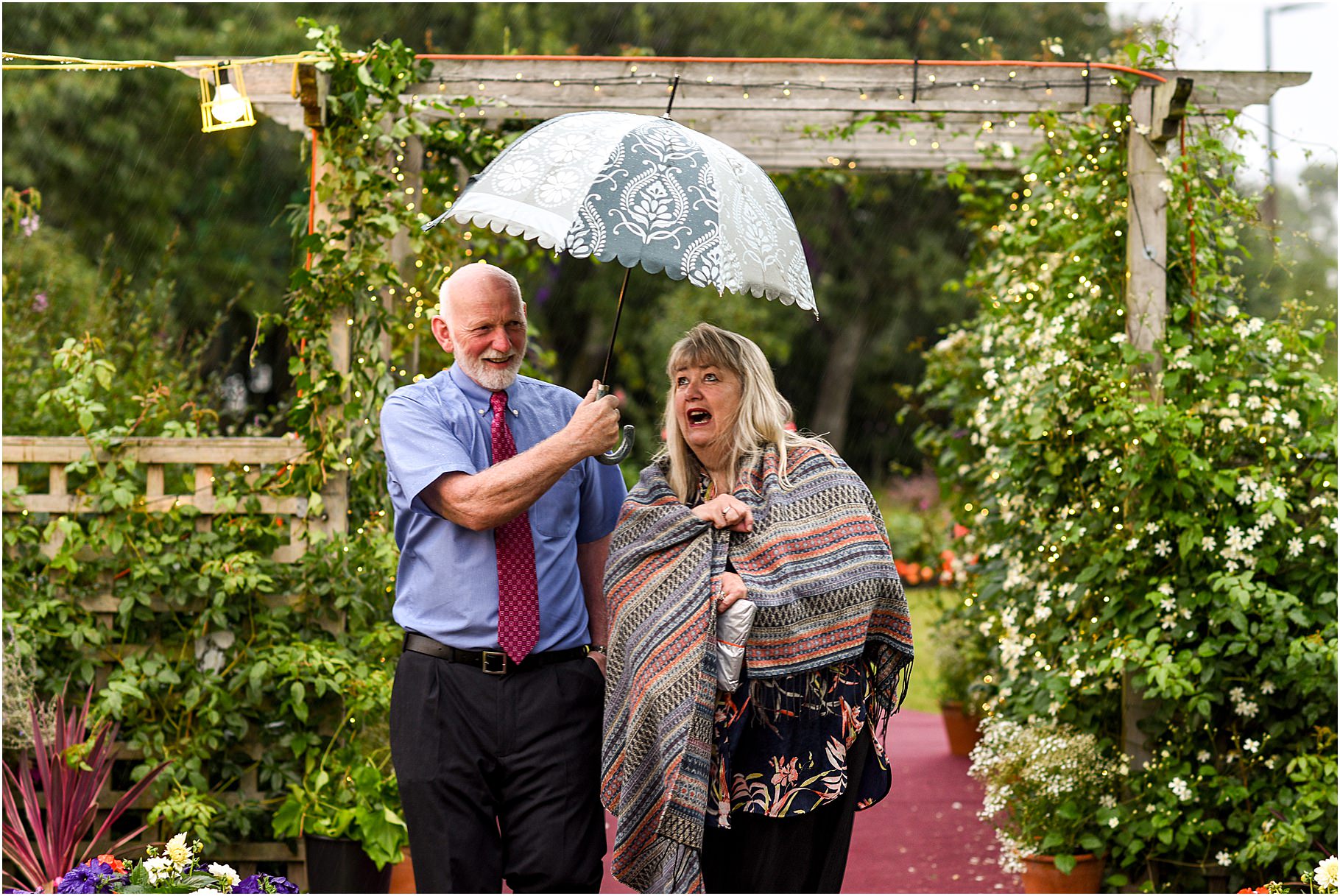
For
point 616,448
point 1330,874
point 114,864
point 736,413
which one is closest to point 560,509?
point 616,448

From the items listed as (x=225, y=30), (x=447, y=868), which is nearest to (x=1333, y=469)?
(x=447, y=868)

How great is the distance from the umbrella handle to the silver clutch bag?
0.39 meters

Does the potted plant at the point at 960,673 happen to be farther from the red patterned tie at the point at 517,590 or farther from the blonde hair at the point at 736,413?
the red patterned tie at the point at 517,590

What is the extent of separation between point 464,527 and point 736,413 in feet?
2.08

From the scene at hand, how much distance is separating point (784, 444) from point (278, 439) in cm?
217

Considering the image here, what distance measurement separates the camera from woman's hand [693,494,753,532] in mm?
2576

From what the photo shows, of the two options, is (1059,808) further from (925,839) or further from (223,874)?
(223,874)

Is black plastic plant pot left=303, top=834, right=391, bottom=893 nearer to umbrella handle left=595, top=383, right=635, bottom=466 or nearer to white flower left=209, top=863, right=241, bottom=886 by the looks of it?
white flower left=209, top=863, right=241, bottom=886

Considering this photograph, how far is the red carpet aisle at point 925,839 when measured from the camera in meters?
4.59

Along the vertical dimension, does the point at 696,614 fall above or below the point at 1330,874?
above

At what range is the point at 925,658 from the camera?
406 inches

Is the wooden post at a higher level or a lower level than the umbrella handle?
higher

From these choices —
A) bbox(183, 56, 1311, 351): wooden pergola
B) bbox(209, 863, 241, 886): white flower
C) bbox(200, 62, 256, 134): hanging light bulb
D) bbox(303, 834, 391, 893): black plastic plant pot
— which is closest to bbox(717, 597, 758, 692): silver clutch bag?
bbox(209, 863, 241, 886): white flower

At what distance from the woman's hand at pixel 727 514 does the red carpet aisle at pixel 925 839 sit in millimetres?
2386
